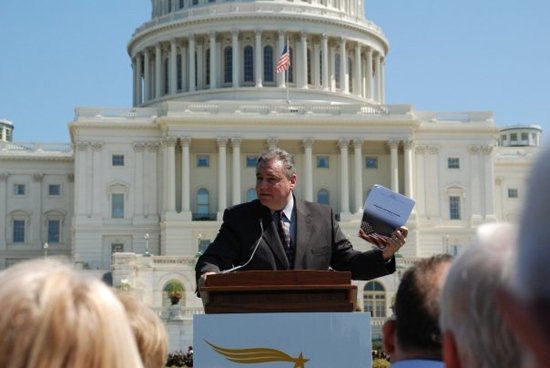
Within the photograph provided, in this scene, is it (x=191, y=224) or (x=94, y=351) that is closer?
(x=94, y=351)

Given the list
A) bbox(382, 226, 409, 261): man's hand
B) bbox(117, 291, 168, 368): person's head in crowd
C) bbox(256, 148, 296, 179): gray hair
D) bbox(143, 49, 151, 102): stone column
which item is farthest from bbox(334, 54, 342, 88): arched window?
bbox(117, 291, 168, 368): person's head in crowd

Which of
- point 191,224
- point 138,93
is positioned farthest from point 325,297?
point 138,93

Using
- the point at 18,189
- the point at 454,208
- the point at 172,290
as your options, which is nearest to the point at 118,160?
the point at 18,189

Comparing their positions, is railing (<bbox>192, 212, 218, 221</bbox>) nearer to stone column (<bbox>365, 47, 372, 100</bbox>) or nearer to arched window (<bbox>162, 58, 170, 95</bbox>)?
arched window (<bbox>162, 58, 170, 95</bbox>)

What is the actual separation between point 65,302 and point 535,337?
119cm

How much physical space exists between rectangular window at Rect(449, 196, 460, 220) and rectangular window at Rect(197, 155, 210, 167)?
689 inches

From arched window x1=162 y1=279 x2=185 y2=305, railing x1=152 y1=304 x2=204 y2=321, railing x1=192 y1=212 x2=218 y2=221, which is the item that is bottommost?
railing x1=152 y1=304 x2=204 y2=321

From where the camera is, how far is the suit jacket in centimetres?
831

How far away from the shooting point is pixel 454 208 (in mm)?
81062

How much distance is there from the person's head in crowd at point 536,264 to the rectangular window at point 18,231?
86.1 m

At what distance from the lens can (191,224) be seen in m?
76.9

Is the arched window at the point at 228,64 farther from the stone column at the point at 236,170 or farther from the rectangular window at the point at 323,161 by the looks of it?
the rectangular window at the point at 323,161

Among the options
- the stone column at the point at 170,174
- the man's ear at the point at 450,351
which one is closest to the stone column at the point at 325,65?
the stone column at the point at 170,174

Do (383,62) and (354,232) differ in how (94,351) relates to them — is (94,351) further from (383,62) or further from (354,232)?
(383,62)
